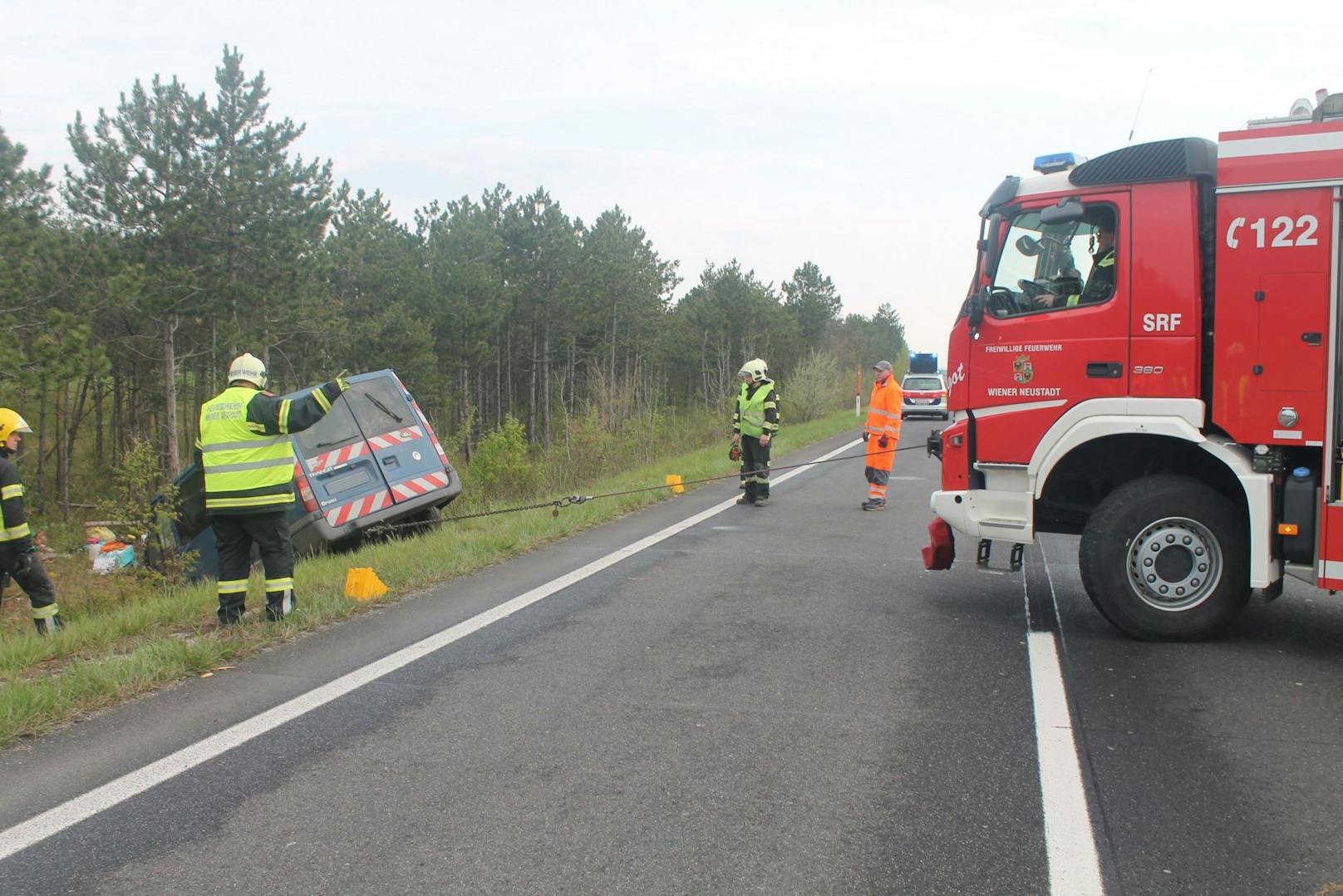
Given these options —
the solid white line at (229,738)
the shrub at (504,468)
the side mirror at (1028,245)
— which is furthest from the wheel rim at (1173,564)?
the shrub at (504,468)

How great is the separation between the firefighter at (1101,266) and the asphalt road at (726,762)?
1977 millimetres

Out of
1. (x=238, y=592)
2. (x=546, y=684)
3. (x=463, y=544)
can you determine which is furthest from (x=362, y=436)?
(x=546, y=684)

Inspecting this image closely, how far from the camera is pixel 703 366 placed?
67625 mm

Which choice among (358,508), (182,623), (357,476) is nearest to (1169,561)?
(182,623)

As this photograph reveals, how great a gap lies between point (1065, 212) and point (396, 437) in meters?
7.55

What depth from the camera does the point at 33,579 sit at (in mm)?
7605

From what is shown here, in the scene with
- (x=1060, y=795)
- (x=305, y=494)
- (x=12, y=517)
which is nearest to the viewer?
(x=1060, y=795)

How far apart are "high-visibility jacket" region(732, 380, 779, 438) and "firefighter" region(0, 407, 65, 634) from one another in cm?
732

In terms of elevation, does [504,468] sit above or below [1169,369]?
below

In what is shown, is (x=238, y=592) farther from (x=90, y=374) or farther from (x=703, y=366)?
(x=703, y=366)

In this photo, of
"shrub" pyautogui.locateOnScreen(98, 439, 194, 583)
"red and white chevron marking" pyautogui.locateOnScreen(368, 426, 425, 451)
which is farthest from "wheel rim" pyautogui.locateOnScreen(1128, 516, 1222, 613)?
"red and white chevron marking" pyautogui.locateOnScreen(368, 426, 425, 451)

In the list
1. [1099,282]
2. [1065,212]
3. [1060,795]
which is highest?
[1065,212]

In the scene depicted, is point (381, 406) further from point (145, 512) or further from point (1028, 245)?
point (1028, 245)

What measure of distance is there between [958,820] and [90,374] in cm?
2064
